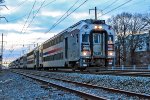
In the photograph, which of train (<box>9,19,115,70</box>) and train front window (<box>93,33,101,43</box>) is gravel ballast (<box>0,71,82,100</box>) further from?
train front window (<box>93,33,101,43</box>)

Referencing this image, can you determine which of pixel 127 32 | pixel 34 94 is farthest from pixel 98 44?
pixel 127 32

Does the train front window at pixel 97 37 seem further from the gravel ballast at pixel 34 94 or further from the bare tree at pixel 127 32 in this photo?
the bare tree at pixel 127 32

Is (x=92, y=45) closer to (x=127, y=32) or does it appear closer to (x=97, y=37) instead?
(x=97, y=37)

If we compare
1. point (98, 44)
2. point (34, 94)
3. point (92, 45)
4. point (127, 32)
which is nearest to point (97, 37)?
point (98, 44)

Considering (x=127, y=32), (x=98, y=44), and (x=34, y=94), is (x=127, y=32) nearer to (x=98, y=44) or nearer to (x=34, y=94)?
(x=98, y=44)

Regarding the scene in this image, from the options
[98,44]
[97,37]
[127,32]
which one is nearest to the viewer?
[98,44]

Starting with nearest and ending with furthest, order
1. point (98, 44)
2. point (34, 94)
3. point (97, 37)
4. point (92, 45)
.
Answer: point (34, 94) < point (92, 45) < point (98, 44) < point (97, 37)

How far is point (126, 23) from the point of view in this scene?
276ft

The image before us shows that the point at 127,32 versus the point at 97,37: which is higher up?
the point at 127,32

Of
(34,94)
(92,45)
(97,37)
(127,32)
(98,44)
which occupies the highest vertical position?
(127,32)

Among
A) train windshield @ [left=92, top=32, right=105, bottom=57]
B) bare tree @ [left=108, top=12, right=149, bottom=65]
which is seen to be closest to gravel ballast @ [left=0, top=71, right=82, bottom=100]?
train windshield @ [left=92, top=32, right=105, bottom=57]

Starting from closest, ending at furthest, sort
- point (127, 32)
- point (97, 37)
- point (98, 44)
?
1. point (98, 44)
2. point (97, 37)
3. point (127, 32)

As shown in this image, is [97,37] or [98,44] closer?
[98,44]

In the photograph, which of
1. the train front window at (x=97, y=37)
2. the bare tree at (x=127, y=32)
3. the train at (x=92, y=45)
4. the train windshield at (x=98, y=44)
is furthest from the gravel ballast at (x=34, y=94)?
the bare tree at (x=127, y=32)
